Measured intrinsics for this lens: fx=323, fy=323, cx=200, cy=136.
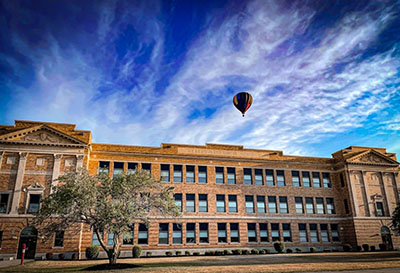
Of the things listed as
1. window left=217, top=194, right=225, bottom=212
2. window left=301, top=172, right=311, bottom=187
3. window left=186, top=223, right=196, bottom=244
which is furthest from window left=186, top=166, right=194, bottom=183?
window left=301, top=172, right=311, bottom=187

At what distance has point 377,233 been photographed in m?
46.5

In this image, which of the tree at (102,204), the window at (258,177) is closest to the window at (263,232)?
the window at (258,177)

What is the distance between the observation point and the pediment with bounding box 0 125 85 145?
3741 cm

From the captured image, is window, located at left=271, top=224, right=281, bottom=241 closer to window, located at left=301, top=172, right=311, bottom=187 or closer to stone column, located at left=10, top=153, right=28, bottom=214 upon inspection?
window, located at left=301, top=172, right=311, bottom=187

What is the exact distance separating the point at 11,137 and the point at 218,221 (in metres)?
27.1

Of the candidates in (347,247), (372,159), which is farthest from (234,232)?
(372,159)

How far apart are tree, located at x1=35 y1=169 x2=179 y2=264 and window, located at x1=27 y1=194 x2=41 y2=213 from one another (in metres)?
10.9

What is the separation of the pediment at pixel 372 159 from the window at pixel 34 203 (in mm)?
43789

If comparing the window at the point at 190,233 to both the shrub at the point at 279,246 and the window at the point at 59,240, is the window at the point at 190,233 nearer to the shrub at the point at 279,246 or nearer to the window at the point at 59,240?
the shrub at the point at 279,246

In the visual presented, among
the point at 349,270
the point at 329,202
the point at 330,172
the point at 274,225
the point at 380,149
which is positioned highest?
the point at 380,149

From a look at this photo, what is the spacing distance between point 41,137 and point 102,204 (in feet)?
57.9

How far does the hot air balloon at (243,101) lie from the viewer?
38438 mm

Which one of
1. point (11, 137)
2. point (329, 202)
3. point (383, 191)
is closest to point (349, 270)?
point (329, 202)

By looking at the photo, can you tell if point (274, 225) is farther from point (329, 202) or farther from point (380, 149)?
point (380, 149)
